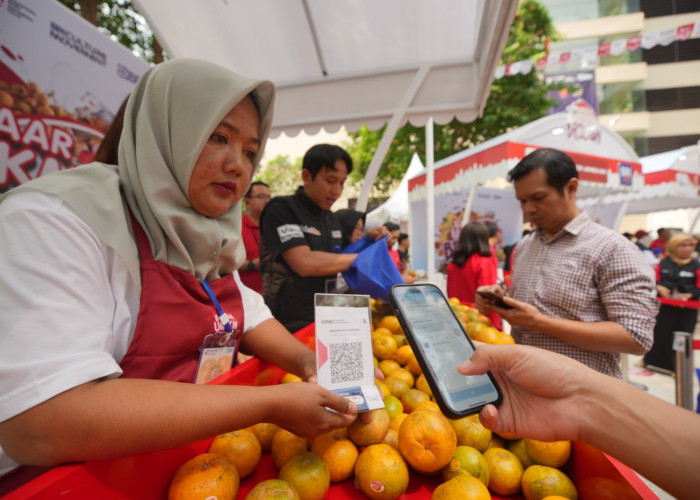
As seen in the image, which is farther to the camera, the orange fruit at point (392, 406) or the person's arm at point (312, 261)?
the person's arm at point (312, 261)

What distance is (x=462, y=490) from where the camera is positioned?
894mm

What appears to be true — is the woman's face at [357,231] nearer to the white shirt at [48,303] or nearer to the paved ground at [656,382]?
the white shirt at [48,303]

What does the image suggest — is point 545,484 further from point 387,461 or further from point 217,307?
point 217,307

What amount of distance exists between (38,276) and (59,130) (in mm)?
2472

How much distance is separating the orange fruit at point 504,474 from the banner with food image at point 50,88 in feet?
9.86

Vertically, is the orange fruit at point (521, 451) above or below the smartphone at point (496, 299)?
below

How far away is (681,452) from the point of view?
0.87 m

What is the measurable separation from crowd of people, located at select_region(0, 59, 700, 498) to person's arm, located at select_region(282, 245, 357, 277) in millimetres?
816

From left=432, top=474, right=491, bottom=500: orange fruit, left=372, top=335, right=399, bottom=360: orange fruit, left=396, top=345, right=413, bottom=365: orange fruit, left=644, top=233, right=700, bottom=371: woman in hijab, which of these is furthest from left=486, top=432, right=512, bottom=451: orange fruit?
left=644, top=233, right=700, bottom=371: woman in hijab

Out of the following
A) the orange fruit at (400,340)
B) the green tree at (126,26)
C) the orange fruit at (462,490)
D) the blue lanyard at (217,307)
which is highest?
the green tree at (126,26)

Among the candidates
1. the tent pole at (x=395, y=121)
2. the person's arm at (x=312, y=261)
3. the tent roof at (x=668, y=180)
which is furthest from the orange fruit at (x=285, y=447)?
the tent roof at (x=668, y=180)

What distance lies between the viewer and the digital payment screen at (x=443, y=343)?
1.09m

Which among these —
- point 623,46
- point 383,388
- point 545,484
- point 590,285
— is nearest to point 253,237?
point 383,388

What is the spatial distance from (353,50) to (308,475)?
479cm
